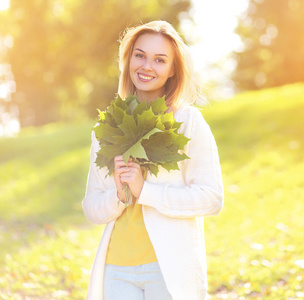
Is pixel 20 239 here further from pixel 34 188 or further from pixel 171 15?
pixel 171 15

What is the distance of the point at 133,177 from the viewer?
9.55 feet

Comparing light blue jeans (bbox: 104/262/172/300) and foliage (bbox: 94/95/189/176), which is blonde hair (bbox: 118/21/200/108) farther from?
light blue jeans (bbox: 104/262/172/300)

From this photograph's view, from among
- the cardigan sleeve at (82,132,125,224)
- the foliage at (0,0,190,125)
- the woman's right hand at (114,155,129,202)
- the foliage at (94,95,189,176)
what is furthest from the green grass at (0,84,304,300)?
the foliage at (0,0,190,125)

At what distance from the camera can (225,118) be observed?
15.3m

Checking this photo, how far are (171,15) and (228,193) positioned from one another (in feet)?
49.3

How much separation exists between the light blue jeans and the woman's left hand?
16.5 inches

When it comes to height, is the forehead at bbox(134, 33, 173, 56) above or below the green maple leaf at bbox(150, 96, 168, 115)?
above

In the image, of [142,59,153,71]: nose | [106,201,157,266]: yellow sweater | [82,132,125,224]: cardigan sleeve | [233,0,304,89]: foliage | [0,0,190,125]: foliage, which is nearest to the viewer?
[106,201,157,266]: yellow sweater

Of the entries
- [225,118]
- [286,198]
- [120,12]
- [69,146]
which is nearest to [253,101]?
[225,118]

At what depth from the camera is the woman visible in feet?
9.45

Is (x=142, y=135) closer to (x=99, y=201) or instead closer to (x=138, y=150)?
(x=138, y=150)

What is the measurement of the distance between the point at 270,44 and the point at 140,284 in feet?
100

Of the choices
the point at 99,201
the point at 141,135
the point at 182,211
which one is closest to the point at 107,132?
the point at 141,135

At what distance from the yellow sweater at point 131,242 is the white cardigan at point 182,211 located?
5 cm
